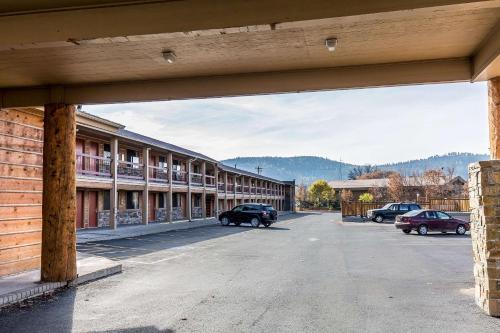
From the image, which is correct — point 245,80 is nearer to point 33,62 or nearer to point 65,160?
point 33,62

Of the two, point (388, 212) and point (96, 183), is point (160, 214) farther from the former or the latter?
point (388, 212)

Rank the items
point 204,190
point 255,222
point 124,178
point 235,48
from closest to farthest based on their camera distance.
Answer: point 235,48, point 124,178, point 255,222, point 204,190

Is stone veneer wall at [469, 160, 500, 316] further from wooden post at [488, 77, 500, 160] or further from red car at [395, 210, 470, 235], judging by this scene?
red car at [395, 210, 470, 235]

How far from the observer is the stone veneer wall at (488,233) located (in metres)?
7.45

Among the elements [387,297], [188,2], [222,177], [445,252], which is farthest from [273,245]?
[222,177]

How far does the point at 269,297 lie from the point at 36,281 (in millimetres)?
5258

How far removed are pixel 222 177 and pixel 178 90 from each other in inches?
1763

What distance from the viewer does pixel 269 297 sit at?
28.7ft

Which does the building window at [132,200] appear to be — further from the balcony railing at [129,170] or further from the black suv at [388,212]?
the black suv at [388,212]

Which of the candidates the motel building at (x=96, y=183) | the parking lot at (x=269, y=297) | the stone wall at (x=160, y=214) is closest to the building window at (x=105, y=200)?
the motel building at (x=96, y=183)

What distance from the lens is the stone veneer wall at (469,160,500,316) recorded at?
293 inches

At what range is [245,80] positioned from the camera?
8805 millimetres

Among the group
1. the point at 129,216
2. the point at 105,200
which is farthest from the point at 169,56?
the point at 129,216

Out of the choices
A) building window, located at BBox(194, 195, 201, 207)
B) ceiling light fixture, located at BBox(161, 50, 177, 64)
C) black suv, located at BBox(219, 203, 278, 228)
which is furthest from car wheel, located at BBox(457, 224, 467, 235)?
building window, located at BBox(194, 195, 201, 207)
